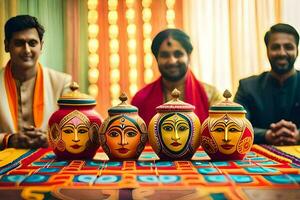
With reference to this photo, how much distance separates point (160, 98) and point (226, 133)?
1093 millimetres

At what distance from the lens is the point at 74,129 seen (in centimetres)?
110

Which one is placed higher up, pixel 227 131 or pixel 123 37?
pixel 123 37

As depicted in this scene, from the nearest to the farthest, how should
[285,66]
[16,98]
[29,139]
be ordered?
1. [29,139]
2. [285,66]
3. [16,98]

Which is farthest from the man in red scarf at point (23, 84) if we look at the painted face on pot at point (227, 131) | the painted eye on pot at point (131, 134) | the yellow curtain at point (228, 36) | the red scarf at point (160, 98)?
the yellow curtain at point (228, 36)

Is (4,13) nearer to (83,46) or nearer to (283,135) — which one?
(83,46)

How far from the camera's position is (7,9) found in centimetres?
311

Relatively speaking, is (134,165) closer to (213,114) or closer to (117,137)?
(117,137)

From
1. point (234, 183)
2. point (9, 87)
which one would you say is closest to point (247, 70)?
point (9, 87)

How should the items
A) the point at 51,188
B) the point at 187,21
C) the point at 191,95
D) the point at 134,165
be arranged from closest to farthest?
the point at 51,188 → the point at 134,165 → the point at 191,95 → the point at 187,21

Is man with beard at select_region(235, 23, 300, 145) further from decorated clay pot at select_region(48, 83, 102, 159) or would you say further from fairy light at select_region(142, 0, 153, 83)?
fairy light at select_region(142, 0, 153, 83)

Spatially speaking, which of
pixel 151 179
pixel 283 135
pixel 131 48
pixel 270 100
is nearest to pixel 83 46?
pixel 131 48

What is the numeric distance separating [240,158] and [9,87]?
56.8 inches

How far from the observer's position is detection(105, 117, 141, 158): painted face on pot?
3.49 feet

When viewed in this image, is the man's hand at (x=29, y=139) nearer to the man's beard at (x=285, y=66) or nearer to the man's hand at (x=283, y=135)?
the man's hand at (x=283, y=135)
